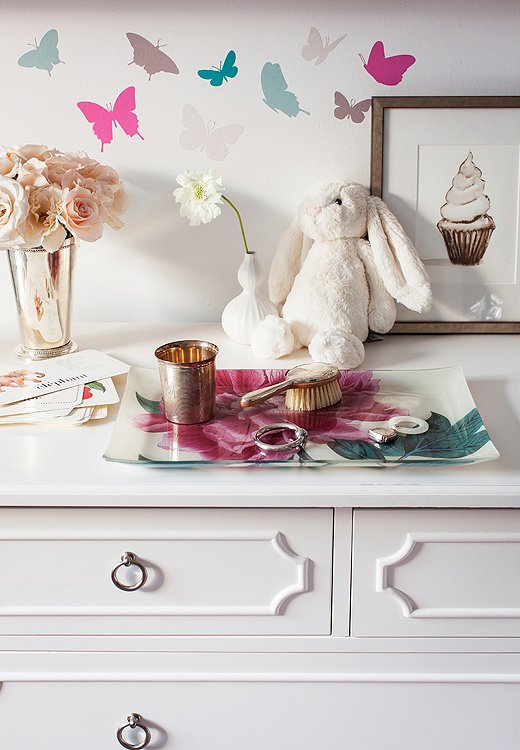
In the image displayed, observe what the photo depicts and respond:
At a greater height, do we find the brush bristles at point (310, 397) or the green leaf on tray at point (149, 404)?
the brush bristles at point (310, 397)

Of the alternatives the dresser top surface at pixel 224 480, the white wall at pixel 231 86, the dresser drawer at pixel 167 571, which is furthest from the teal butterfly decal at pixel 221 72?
the dresser drawer at pixel 167 571

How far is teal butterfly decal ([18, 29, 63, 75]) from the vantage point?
137 cm

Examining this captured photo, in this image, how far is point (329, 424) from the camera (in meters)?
1.10

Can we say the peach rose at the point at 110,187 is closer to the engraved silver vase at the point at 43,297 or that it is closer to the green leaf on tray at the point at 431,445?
the engraved silver vase at the point at 43,297

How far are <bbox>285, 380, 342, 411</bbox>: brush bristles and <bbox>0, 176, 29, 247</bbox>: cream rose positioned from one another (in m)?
0.42

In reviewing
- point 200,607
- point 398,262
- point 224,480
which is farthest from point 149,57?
point 200,607

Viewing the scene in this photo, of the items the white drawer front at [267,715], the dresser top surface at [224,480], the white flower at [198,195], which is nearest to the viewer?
the dresser top surface at [224,480]

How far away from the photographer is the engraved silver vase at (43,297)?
1282 mm

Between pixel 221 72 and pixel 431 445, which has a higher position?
pixel 221 72

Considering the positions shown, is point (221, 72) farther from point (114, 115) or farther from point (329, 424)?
point (329, 424)

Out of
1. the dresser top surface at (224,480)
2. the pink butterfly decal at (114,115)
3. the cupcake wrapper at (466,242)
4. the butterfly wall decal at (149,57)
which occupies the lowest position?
the dresser top surface at (224,480)

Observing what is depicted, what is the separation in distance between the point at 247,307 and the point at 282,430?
0.33m

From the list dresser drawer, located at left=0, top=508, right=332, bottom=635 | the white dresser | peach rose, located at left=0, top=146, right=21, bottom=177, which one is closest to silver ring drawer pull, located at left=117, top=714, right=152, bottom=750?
the white dresser

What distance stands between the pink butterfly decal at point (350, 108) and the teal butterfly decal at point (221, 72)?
16 cm
